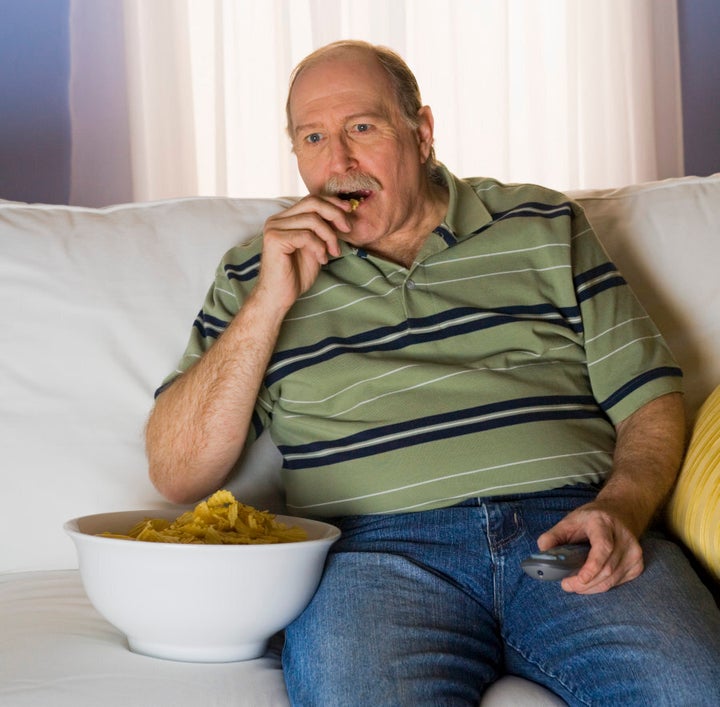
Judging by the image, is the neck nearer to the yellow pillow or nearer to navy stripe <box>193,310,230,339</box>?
navy stripe <box>193,310,230,339</box>

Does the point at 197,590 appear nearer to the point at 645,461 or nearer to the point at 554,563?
the point at 554,563

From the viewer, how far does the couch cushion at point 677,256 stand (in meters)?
1.52

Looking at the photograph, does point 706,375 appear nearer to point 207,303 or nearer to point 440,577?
point 440,577

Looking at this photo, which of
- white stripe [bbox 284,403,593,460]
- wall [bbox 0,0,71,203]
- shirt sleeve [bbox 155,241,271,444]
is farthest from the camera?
wall [bbox 0,0,71,203]

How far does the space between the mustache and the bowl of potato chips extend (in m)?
0.56

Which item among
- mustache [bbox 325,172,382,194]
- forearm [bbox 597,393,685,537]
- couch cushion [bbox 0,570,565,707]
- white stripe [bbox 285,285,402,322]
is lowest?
couch cushion [bbox 0,570,565,707]

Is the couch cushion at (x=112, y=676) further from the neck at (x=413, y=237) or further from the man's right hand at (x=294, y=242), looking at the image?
the neck at (x=413, y=237)

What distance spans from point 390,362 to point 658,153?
1.64m

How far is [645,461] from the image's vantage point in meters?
1.30

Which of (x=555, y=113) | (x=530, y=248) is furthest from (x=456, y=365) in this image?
(x=555, y=113)

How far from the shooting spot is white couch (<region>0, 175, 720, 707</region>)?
139 cm

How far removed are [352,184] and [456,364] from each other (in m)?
0.33

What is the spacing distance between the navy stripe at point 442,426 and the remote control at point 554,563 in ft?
0.88

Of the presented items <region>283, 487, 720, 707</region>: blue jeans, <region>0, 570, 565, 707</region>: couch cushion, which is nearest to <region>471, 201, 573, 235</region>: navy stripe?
<region>283, 487, 720, 707</region>: blue jeans
